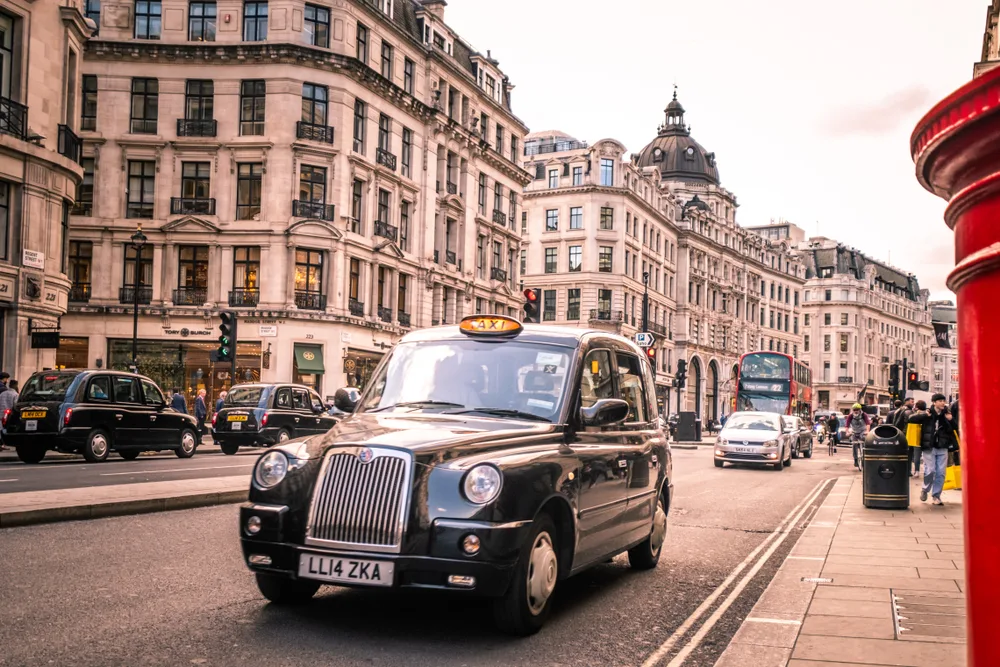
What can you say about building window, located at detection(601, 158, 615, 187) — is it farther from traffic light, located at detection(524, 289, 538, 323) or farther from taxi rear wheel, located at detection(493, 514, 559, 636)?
taxi rear wheel, located at detection(493, 514, 559, 636)

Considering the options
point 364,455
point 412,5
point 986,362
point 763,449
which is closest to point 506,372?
point 364,455

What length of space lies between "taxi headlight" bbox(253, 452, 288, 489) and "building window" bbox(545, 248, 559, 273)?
69704 mm

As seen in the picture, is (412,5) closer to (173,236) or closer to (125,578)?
(173,236)

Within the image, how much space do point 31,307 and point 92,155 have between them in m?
16.1

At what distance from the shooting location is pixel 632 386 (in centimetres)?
857

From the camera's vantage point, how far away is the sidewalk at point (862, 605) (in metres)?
5.59

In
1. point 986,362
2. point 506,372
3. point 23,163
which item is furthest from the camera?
point 23,163

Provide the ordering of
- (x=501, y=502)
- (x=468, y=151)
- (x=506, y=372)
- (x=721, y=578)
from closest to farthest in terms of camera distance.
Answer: (x=501, y=502) → (x=506, y=372) → (x=721, y=578) → (x=468, y=151)

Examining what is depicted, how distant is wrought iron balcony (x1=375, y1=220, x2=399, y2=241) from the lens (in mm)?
44875

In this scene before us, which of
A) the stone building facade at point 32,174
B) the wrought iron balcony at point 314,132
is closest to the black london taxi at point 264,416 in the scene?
the stone building facade at point 32,174

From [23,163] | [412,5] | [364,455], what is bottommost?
[364,455]

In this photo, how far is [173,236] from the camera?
41.2 meters

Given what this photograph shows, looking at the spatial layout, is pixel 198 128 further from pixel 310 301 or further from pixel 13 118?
pixel 13 118

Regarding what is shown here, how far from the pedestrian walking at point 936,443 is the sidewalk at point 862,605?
4177 millimetres
